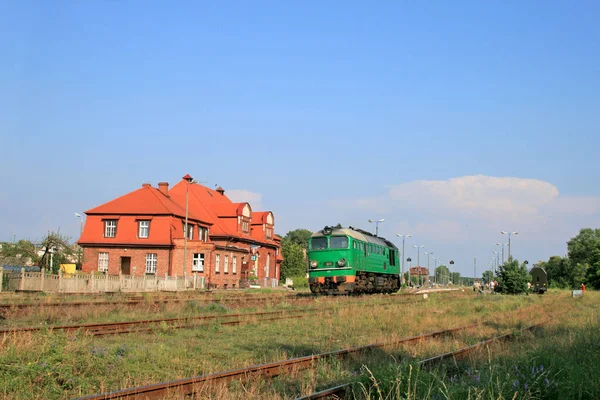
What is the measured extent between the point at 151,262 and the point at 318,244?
1007 inches

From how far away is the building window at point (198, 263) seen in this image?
53862 millimetres

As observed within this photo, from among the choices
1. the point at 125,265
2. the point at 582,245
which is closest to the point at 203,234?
the point at 125,265

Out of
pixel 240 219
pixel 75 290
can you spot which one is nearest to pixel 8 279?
pixel 75 290

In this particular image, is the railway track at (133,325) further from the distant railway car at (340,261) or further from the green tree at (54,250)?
the green tree at (54,250)

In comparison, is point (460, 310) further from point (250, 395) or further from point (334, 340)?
point (250, 395)

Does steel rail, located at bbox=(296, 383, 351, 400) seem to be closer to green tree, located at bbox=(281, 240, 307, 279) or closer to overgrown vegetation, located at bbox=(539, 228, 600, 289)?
overgrown vegetation, located at bbox=(539, 228, 600, 289)

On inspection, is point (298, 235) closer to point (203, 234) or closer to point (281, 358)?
point (203, 234)

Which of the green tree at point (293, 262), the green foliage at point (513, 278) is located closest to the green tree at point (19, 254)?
the green foliage at point (513, 278)

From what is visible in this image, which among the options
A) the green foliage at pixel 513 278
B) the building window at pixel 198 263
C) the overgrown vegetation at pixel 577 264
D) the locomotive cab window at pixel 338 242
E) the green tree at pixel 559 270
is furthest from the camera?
the green tree at pixel 559 270

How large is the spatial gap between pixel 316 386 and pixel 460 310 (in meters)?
18.7

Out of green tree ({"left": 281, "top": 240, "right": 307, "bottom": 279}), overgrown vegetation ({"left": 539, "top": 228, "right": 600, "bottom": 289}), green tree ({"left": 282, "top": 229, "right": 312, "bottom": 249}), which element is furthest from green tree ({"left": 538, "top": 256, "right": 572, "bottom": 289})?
green tree ({"left": 282, "top": 229, "right": 312, "bottom": 249})

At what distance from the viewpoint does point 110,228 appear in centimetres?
5519

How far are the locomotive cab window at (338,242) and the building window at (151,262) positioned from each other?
2625cm

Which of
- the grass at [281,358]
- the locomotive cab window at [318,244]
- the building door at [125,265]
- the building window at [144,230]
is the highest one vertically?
the building window at [144,230]
